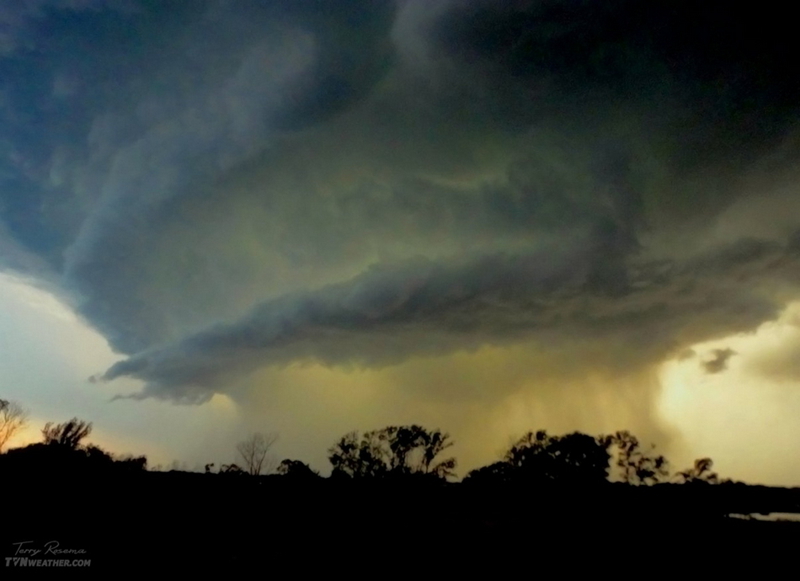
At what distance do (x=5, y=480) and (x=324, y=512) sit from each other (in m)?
9.43

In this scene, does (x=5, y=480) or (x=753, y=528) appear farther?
(x=5, y=480)

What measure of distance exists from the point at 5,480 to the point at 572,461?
7022 cm

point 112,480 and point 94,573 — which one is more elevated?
point 112,480

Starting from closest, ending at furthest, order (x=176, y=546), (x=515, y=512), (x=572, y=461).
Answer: (x=176, y=546) < (x=515, y=512) < (x=572, y=461)

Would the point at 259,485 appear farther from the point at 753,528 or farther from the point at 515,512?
the point at 753,528

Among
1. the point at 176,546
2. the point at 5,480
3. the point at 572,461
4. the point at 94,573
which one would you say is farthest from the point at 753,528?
the point at 572,461

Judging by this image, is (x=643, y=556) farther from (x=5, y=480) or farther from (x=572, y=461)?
(x=572, y=461)

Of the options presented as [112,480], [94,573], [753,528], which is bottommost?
[94,573]

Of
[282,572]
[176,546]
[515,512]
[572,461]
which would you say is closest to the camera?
[282,572]

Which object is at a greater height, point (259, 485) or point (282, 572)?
point (259, 485)

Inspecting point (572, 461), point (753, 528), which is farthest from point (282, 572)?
point (572, 461)

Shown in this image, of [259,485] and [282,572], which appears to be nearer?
[282,572]

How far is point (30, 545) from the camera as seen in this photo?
10.9m

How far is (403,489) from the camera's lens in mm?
13008
